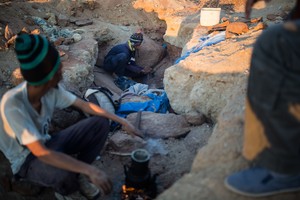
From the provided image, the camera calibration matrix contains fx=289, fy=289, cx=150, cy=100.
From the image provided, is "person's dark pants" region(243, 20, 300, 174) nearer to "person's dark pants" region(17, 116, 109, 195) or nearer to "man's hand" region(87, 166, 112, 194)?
"man's hand" region(87, 166, 112, 194)

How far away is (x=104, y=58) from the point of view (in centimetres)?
828

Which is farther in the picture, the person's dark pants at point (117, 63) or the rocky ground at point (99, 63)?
the person's dark pants at point (117, 63)

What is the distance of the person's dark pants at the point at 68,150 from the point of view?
2.55m

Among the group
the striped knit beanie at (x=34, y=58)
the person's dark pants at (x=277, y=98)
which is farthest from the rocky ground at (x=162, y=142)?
the striped knit beanie at (x=34, y=58)

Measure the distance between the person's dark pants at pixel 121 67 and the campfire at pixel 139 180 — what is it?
533 cm

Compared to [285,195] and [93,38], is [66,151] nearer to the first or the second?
[285,195]

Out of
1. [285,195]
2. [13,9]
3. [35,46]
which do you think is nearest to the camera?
[285,195]

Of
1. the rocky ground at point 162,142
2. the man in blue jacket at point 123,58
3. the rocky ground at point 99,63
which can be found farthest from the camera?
the man in blue jacket at point 123,58

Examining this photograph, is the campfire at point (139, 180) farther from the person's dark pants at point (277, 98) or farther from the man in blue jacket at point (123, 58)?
the man in blue jacket at point (123, 58)

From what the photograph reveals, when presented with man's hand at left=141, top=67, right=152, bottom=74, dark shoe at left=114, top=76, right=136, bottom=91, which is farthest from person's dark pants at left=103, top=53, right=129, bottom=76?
man's hand at left=141, top=67, right=152, bottom=74

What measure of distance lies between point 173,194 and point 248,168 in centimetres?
55

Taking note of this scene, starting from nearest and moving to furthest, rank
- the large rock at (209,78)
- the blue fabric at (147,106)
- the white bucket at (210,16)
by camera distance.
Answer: the large rock at (209,78)
the blue fabric at (147,106)
the white bucket at (210,16)

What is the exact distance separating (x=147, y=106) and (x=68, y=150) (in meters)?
2.12

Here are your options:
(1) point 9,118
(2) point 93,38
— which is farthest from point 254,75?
(2) point 93,38
